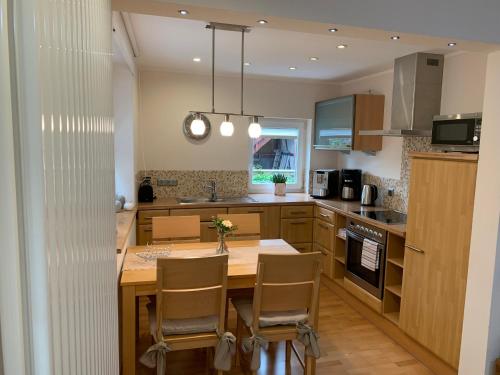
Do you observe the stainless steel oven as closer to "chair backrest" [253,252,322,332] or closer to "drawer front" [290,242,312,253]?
"drawer front" [290,242,312,253]

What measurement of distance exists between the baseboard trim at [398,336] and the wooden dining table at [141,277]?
1294 mm

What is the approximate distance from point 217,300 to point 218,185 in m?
2.83

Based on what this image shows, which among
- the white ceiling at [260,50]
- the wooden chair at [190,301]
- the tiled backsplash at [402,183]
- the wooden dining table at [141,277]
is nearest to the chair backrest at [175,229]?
the wooden dining table at [141,277]

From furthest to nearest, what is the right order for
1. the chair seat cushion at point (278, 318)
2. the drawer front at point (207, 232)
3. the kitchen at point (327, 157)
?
1. the drawer front at point (207, 232)
2. the kitchen at point (327, 157)
3. the chair seat cushion at point (278, 318)

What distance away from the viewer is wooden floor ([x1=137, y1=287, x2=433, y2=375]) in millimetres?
2682

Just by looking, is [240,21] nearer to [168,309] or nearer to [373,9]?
[373,9]

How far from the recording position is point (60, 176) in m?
0.63

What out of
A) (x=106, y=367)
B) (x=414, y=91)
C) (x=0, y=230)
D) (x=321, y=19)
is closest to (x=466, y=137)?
(x=414, y=91)

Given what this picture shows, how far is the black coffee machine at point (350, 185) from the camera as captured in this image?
462 centimetres

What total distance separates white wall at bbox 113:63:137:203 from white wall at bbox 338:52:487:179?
285 cm

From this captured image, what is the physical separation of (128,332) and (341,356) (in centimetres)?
167

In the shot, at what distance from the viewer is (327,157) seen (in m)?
5.32

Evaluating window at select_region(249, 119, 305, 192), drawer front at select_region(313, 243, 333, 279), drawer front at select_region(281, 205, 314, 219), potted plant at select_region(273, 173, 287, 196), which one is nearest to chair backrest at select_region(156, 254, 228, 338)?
drawer front at select_region(313, 243, 333, 279)

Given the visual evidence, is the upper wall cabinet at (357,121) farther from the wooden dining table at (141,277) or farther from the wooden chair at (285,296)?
the wooden chair at (285,296)
